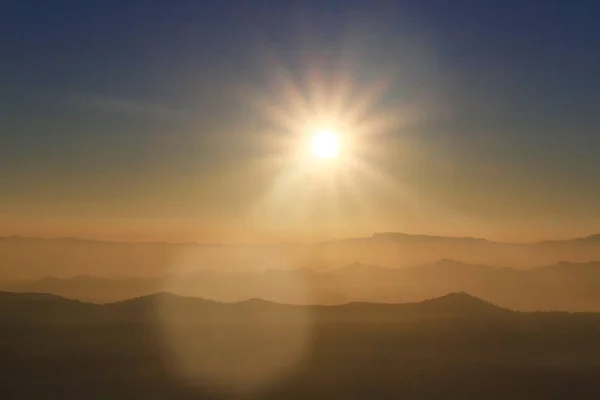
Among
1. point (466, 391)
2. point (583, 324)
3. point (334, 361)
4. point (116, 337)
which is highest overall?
point (583, 324)

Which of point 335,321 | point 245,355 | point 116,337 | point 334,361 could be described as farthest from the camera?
point 335,321

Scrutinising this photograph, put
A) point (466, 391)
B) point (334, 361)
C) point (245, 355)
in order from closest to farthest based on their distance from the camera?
point (466, 391) < point (334, 361) < point (245, 355)

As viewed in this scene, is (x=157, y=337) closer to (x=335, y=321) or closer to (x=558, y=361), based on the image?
(x=335, y=321)

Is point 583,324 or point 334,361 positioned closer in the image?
point 334,361

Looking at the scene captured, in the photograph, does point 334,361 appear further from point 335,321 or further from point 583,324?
point 583,324

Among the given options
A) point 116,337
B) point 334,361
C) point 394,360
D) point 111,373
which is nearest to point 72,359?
point 111,373

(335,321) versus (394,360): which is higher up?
(335,321)

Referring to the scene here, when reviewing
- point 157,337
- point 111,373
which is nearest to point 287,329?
point 157,337
